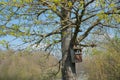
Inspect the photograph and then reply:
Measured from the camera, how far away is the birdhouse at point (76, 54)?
5271mm

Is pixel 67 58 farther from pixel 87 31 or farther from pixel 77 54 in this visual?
pixel 87 31

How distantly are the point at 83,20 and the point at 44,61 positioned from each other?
Answer: 2152mm

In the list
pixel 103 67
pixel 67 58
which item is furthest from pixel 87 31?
pixel 103 67

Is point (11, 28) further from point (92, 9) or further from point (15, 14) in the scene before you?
point (92, 9)

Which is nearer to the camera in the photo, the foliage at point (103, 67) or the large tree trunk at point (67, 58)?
the large tree trunk at point (67, 58)

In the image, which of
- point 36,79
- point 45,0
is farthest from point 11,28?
point 36,79

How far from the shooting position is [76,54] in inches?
209

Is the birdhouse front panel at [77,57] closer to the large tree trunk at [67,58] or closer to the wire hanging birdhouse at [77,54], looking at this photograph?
the wire hanging birdhouse at [77,54]

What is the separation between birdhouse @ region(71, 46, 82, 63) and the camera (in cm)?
527

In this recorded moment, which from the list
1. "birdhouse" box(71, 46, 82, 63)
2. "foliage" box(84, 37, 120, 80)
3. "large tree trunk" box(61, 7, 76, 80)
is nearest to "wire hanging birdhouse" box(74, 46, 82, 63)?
"birdhouse" box(71, 46, 82, 63)

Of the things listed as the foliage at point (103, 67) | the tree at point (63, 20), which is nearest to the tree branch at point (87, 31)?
the tree at point (63, 20)

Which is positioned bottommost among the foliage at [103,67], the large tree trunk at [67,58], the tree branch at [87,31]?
the foliage at [103,67]

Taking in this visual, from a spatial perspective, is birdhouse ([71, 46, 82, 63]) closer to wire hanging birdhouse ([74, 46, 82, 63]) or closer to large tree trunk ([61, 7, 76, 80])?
wire hanging birdhouse ([74, 46, 82, 63])

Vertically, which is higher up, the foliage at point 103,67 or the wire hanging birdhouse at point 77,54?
the wire hanging birdhouse at point 77,54
